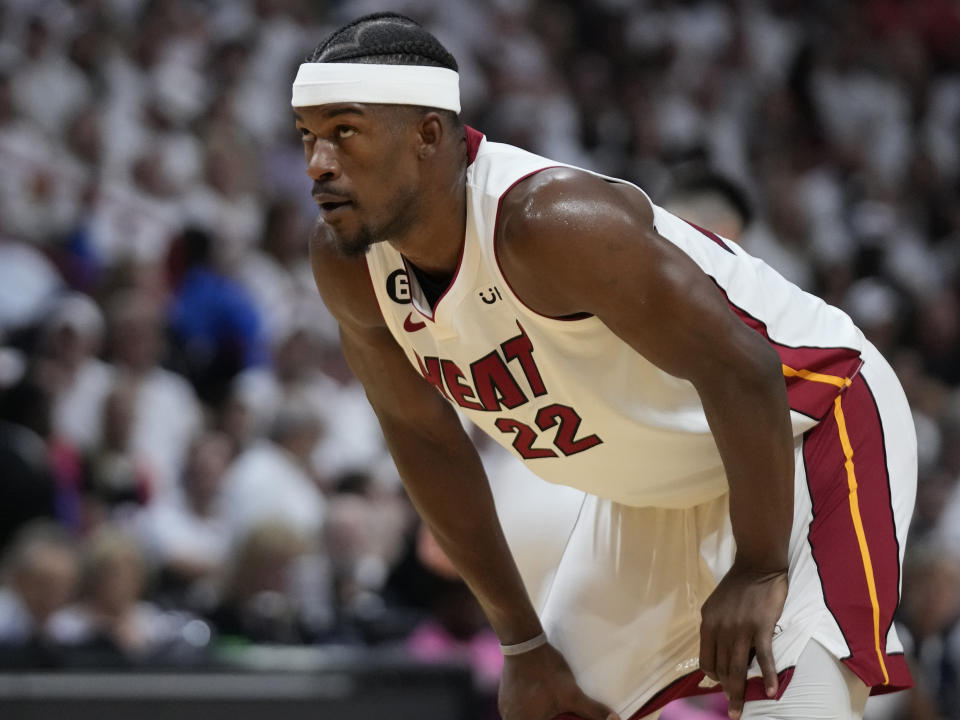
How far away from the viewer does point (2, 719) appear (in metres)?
Answer: 4.51

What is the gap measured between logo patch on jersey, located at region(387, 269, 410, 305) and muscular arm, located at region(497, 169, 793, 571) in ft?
1.07

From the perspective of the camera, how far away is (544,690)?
→ 336cm

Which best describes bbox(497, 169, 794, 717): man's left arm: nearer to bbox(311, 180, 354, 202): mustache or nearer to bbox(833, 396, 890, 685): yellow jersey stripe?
bbox(833, 396, 890, 685): yellow jersey stripe

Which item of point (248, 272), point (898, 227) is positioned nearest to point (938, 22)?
point (898, 227)

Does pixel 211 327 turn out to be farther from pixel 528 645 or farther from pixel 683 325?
pixel 683 325

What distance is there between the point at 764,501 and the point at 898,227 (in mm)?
8871

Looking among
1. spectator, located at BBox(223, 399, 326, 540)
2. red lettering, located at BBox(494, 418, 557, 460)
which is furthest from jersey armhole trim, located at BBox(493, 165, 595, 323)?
spectator, located at BBox(223, 399, 326, 540)

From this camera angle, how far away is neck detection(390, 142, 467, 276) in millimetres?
2971

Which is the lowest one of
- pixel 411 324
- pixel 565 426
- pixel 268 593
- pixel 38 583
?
pixel 268 593

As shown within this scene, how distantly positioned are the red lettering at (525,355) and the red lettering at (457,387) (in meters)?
0.15

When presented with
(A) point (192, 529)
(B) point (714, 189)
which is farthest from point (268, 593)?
(B) point (714, 189)

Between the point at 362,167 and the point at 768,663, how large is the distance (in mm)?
1247

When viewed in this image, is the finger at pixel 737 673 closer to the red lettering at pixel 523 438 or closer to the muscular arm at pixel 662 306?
the muscular arm at pixel 662 306

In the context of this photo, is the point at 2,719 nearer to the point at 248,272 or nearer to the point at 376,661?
→ the point at 376,661
